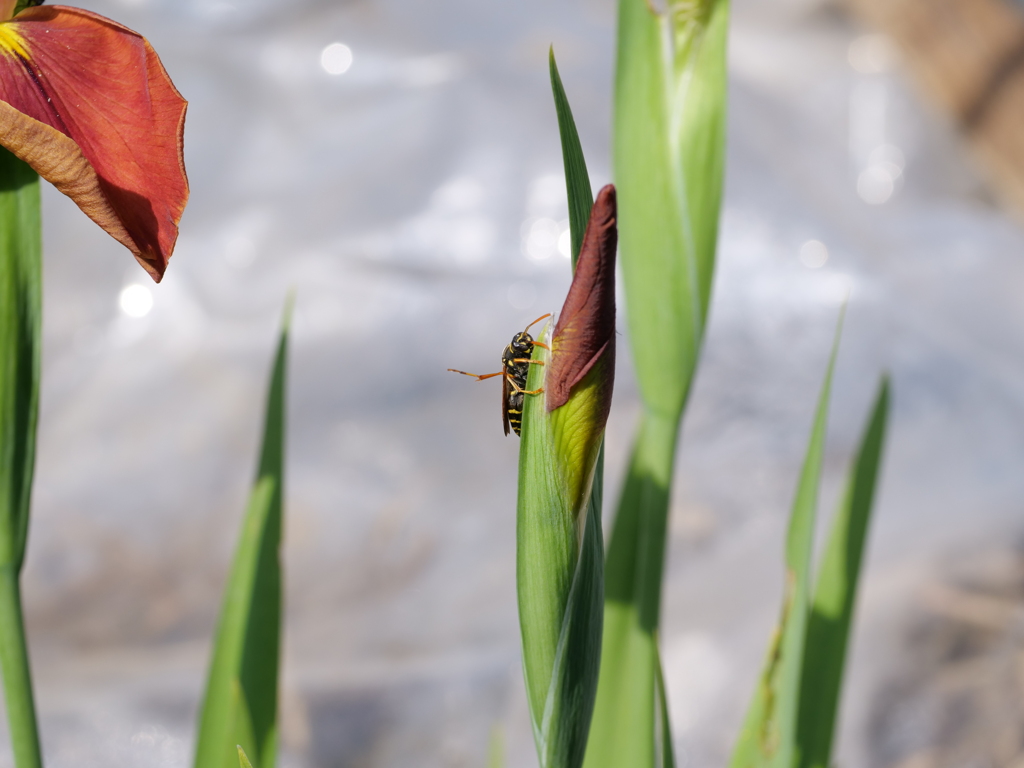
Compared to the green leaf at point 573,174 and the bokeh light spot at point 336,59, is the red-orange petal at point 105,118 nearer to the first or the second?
the green leaf at point 573,174

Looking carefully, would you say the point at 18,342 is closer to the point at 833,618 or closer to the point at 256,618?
the point at 256,618

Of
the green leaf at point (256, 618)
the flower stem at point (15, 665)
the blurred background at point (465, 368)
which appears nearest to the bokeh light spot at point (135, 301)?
the blurred background at point (465, 368)

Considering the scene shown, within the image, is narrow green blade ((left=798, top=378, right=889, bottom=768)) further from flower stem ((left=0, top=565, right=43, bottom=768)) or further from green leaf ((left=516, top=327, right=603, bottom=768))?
flower stem ((left=0, top=565, right=43, bottom=768))

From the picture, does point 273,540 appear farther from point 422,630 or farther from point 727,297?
point 727,297

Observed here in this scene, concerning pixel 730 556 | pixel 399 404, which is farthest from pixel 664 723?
pixel 399 404

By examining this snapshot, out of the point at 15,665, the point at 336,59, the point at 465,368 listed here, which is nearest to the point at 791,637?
the point at 15,665
